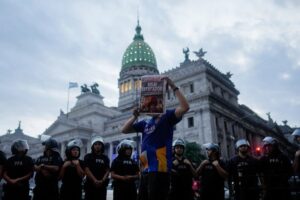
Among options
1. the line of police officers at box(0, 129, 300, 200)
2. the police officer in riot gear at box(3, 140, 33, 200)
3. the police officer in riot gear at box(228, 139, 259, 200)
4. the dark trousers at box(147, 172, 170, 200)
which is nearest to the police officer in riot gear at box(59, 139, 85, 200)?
the line of police officers at box(0, 129, 300, 200)

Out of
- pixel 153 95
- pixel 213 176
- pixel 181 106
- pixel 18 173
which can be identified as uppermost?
pixel 153 95

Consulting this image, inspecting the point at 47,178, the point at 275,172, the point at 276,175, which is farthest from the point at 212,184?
the point at 47,178

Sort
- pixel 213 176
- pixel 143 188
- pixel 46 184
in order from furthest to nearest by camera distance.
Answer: pixel 213 176 → pixel 46 184 → pixel 143 188

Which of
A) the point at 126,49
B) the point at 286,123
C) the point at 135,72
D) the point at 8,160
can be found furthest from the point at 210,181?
Answer: the point at 286,123

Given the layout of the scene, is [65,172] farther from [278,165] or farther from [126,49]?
[126,49]

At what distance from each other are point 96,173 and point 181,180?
1.98 metres

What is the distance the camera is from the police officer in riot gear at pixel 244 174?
617cm

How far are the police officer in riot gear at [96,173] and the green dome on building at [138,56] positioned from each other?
211ft

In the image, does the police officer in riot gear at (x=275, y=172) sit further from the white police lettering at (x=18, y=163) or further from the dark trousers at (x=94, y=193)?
the white police lettering at (x=18, y=163)

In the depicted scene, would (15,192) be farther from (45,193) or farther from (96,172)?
(96,172)

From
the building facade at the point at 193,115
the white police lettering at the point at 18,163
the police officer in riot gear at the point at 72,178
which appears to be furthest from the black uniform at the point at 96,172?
the building facade at the point at 193,115

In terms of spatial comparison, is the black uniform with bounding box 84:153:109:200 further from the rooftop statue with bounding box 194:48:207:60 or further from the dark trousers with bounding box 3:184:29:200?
the rooftop statue with bounding box 194:48:207:60

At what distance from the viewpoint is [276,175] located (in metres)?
5.66

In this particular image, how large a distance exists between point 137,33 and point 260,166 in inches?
3166
